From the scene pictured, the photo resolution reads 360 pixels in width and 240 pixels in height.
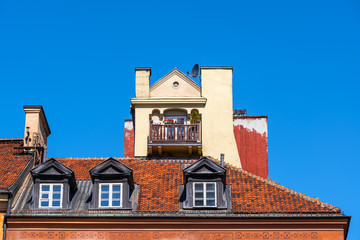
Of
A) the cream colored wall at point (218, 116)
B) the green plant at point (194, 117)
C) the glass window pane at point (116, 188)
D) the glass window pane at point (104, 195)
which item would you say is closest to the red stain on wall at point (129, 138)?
the green plant at point (194, 117)

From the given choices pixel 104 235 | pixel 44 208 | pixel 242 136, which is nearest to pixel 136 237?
pixel 104 235

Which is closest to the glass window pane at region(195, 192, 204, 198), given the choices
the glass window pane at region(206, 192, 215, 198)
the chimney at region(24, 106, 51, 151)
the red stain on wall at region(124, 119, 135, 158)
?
the glass window pane at region(206, 192, 215, 198)

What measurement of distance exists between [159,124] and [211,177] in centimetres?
714

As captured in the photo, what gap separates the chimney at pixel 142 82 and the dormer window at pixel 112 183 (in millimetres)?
8553

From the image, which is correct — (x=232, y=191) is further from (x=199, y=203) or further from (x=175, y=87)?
(x=175, y=87)

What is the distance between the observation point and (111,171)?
40.0 m

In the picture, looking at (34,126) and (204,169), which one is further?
(34,126)

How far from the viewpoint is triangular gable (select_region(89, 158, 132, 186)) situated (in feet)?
131

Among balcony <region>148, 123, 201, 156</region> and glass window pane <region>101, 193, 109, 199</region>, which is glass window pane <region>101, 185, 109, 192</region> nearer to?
glass window pane <region>101, 193, 109, 199</region>

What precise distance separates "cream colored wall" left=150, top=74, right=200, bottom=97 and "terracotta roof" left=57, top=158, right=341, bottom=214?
4975 millimetres

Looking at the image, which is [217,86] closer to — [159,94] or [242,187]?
[159,94]

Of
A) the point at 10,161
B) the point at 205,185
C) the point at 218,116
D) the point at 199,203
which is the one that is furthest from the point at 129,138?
the point at 199,203

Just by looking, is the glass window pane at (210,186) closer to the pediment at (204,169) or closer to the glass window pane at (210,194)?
the glass window pane at (210,194)

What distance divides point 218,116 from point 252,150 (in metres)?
2.95
